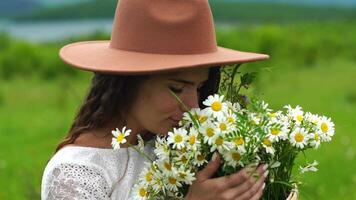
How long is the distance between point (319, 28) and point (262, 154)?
25.1 metres

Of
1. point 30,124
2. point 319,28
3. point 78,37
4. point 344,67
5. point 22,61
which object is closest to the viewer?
point 30,124

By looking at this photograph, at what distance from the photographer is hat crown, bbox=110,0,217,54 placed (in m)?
3.00

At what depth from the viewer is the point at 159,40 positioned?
3004 millimetres

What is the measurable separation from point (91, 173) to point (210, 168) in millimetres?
456

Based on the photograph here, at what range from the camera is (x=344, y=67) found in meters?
16.4

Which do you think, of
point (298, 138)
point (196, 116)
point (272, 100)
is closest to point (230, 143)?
point (196, 116)

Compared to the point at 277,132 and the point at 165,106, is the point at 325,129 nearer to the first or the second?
the point at 277,132

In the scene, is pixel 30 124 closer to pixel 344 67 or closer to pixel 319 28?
pixel 344 67

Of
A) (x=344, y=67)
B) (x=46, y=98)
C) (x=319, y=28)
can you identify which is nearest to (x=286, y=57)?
(x=344, y=67)

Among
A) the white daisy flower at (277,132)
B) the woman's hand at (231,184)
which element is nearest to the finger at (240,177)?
the woman's hand at (231,184)

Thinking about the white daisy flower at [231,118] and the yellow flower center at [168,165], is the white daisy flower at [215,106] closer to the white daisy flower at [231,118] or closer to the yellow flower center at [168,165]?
the white daisy flower at [231,118]

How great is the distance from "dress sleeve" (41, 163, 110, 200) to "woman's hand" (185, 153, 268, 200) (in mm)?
389

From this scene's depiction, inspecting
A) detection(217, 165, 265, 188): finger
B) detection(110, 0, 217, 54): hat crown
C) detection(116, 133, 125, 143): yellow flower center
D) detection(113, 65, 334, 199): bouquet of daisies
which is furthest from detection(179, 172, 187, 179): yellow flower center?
detection(110, 0, 217, 54): hat crown

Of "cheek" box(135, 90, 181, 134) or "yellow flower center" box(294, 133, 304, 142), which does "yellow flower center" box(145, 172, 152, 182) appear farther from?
"yellow flower center" box(294, 133, 304, 142)
